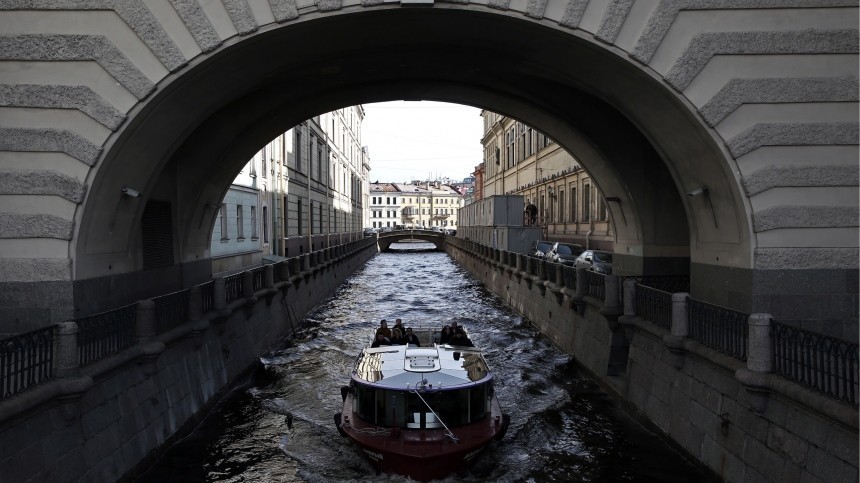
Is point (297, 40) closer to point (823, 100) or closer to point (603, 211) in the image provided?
point (823, 100)

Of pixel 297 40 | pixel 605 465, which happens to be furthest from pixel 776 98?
pixel 297 40

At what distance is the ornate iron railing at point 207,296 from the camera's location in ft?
52.6

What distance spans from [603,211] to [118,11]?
2692 cm

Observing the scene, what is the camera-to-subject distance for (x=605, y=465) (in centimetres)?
1252

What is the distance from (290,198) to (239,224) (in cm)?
829

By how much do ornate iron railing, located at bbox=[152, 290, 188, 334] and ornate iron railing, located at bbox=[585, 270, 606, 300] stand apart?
34.0 feet

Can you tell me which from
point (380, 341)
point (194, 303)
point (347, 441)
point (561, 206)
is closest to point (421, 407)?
point (347, 441)

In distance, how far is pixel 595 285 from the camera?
18891mm

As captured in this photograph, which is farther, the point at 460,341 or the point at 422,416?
the point at 460,341

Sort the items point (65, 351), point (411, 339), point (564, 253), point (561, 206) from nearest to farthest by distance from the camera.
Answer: point (65, 351) → point (411, 339) → point (564, 253) → point (561, 206)

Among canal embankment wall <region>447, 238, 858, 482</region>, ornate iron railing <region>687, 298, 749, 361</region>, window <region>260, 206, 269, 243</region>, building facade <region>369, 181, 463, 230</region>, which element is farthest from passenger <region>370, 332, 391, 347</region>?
building facade <region>369, 181, 463, 230</region>

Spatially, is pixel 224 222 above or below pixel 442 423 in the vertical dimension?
above

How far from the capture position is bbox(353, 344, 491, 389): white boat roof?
12203 millimetres

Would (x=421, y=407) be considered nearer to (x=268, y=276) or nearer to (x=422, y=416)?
(x=422, y=416)
